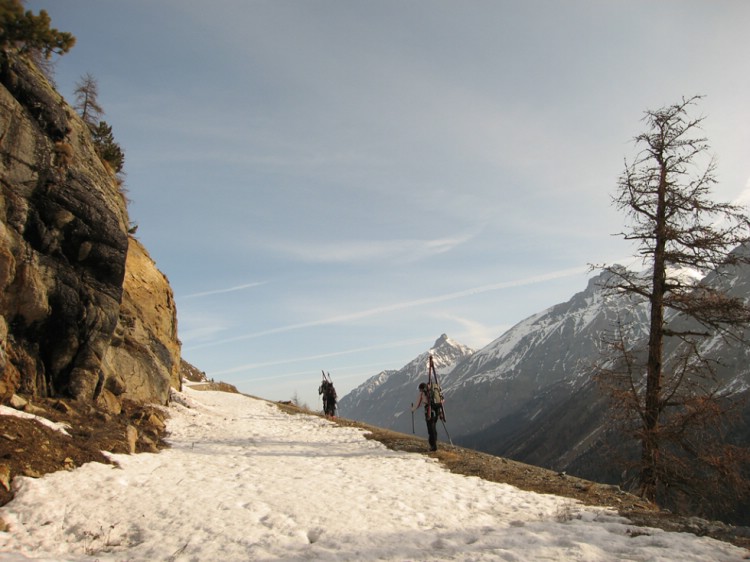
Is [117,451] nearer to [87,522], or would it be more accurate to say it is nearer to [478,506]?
[87,522]

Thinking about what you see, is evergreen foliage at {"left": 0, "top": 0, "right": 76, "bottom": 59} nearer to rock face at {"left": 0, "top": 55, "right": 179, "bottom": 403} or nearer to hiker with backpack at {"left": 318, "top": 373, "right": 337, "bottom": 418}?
rock face at {"left": 0, "top": 55, "right": 179, "bottom": 403}

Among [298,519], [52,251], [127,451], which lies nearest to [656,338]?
[298,519]

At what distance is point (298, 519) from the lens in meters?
8.00

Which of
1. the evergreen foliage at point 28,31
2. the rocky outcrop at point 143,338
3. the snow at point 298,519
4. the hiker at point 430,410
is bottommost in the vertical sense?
the snow at point 298,519

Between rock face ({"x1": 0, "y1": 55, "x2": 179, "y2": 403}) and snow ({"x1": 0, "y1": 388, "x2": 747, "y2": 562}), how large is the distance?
14.7 feet

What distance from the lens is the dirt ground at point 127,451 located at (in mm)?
8039

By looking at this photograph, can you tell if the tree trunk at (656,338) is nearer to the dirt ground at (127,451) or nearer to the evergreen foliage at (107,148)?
the dirt ground at (127,451)

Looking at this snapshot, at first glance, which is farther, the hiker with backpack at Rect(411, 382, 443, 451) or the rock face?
the hiker with backpack at Rect(411, 382, 443, 451)

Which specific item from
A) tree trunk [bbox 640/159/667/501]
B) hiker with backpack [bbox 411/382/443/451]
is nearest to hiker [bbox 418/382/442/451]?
hiker with backpack [bbox 411/382/443/451]

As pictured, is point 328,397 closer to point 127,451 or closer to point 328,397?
point 328,397

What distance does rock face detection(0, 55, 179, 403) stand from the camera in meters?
12.3

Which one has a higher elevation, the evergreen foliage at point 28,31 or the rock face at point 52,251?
the evergreen foliage at point 28,31

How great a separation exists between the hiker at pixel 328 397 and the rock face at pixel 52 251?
12761 millimetres

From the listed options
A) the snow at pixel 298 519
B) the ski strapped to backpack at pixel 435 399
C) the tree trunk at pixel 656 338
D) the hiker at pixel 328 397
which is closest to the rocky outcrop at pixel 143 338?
the snow at pixel 298 519
